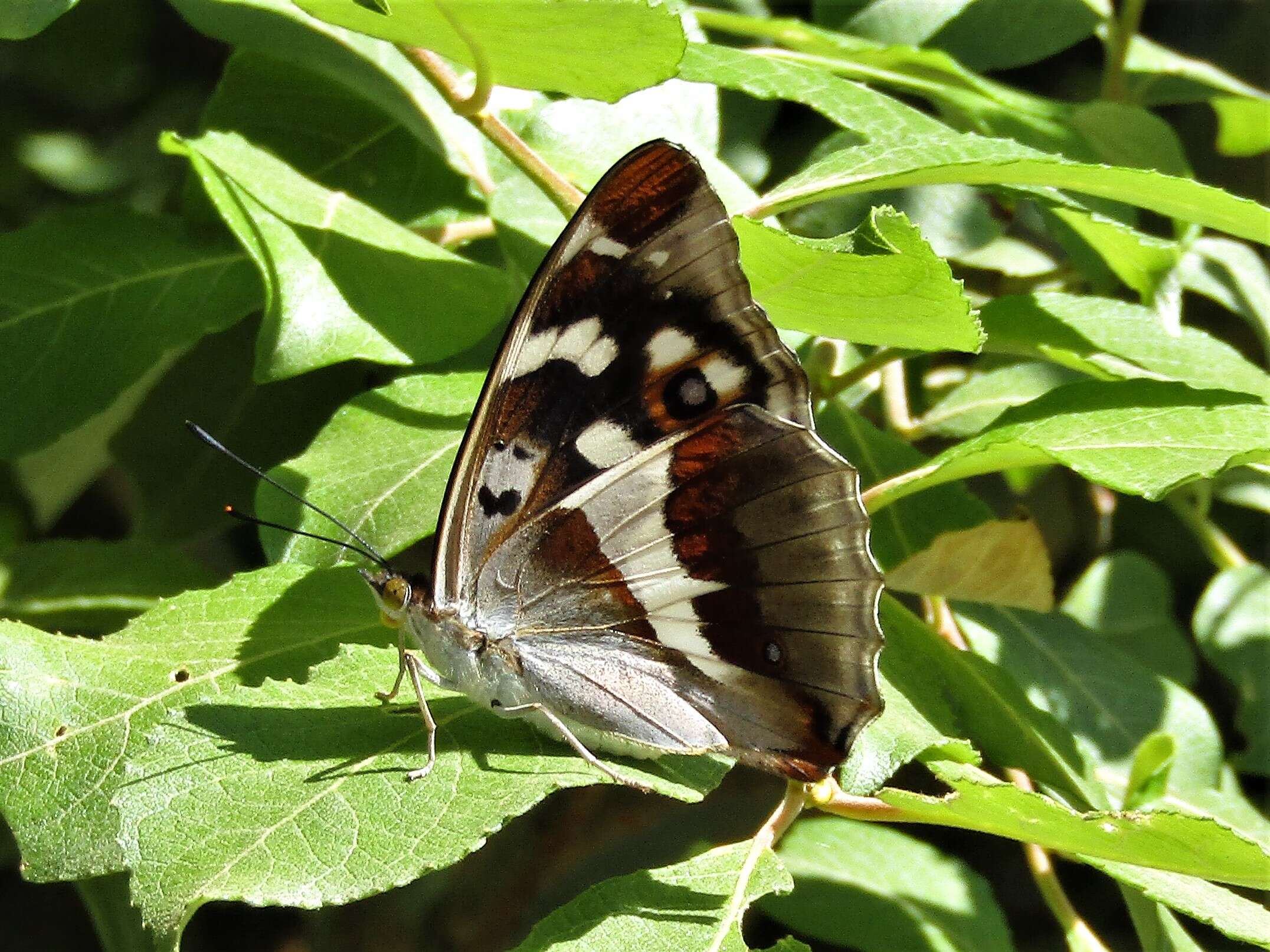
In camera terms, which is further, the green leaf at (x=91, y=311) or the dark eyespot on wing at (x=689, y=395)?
the green leaf at (x=91, y=311)

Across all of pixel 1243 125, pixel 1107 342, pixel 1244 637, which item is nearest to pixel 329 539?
pixel 1107 342

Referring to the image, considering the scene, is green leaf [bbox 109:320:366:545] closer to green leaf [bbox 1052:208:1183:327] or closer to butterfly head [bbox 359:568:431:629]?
butterfly head [bbox 359:568:431:629]

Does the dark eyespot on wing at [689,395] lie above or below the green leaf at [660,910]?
above

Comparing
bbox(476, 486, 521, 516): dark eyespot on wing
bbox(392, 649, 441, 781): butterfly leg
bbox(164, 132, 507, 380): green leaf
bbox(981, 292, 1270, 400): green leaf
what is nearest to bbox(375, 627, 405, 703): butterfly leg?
bbox(392, 649, 441, 781): butterfly leg

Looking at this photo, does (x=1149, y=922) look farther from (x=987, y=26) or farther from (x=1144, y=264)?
(x=987, y=26)

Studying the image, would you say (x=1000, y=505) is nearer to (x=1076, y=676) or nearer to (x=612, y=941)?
(x=1076, y=676)

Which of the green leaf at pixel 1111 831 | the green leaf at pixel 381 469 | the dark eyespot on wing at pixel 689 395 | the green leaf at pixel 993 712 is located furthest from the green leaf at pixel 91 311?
the green leaf at pixel 1111 831

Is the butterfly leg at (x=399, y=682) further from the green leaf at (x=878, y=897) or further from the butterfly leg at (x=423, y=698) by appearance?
the green leaf at (x=878, y=897)
